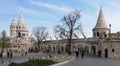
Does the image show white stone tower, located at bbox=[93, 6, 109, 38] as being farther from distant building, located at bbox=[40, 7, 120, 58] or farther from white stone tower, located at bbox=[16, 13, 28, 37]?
white stone tower, located at bbox=[16, 13, 28, 37]

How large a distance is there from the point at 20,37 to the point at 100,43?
231ft

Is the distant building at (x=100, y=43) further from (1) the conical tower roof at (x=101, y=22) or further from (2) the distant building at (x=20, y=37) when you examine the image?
(2) the distant building at (x=20, y=37)

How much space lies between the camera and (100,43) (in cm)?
7169

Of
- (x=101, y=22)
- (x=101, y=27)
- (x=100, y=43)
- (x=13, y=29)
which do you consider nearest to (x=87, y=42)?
(x=101, y=27)

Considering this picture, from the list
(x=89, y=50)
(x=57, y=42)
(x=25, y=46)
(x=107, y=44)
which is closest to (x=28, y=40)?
(x=25, y=46)

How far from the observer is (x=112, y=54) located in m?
62.1

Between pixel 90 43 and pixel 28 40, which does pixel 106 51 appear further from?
pixel 28 40

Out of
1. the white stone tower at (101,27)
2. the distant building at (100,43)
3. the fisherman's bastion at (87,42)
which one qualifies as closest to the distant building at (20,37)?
the fisherman's bastion at (87,42)

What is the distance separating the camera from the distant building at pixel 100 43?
62.1 metres

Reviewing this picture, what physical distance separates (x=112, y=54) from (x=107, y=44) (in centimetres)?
275

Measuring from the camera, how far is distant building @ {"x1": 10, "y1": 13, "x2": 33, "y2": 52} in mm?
133125

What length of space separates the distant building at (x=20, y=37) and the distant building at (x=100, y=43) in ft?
95.7

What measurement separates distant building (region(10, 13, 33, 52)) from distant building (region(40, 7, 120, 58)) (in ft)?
95.7

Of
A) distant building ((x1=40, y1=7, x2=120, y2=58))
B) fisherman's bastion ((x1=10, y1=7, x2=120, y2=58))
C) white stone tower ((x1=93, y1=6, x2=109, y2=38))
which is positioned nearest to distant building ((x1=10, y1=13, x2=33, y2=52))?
fisherman's bastion ((x1=10, y1=7, x2=120, y2=58))
